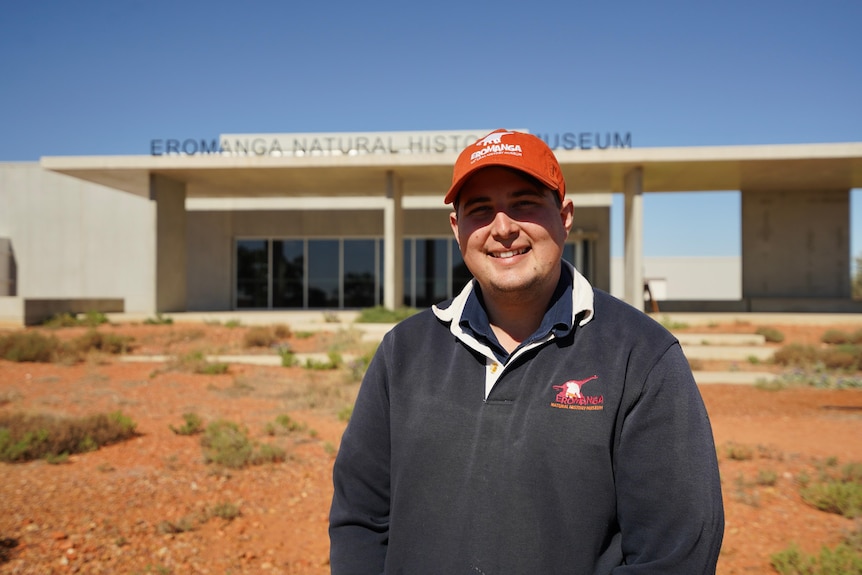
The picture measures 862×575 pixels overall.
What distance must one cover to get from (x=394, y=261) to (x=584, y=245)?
9.59 m

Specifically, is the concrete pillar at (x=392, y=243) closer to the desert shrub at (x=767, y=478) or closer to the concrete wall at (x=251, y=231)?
the concrete wall at (x=251, y=231)

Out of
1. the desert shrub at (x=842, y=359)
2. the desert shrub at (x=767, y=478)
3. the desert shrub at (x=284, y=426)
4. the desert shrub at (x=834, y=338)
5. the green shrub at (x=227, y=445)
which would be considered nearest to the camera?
the desert shrub at (x=767, y=478)

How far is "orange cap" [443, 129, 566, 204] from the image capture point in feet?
5.96

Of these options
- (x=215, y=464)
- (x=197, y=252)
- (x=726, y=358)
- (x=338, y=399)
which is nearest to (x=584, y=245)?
(x=726, y=358)

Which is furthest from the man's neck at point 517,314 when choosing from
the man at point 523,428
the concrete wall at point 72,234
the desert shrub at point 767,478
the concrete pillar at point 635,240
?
the concrete wall at point 72,234

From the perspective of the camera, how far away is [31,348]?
12867mm

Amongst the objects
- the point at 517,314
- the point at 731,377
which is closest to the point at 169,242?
the point at 731,377

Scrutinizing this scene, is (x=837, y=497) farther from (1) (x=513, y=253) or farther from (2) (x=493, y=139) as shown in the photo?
(2) (x=493, y=139)

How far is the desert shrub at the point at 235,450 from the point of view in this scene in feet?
20.6

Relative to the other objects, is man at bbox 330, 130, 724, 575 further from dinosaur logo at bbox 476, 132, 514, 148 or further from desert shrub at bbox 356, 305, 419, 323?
desert shrub at bbox 356, 305, 419, 323

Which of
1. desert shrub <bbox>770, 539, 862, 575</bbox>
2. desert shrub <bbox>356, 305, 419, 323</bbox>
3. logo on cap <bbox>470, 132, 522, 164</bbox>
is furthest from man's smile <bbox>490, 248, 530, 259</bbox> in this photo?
desert shrub <bbox>356, 305, 419, 323</bbox>

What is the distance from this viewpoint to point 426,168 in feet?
64.8

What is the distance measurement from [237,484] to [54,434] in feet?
7.88

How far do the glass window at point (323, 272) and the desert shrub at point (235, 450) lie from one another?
62.4 feet
